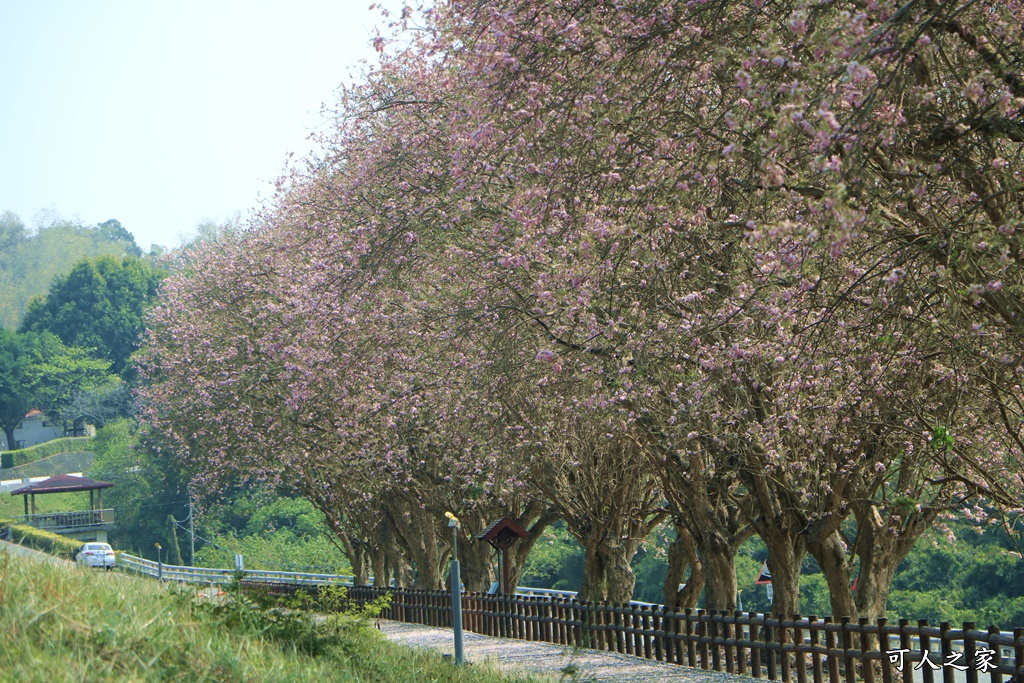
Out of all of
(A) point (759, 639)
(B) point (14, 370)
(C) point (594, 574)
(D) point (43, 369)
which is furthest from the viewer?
(B) point (14, 370)

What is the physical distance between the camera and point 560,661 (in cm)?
1611

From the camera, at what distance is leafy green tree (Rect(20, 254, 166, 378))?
3826 inches

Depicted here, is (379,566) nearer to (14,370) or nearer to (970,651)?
(970,651)

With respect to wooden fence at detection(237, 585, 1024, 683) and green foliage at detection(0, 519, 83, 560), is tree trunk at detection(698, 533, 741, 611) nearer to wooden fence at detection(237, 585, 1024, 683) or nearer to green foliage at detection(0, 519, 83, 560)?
wooden fence at detection(237, 585, 1024, 683)

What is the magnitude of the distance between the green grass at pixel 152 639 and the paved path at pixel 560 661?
2.37 m

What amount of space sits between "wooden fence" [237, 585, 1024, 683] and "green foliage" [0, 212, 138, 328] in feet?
498

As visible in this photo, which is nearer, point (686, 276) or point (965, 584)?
point (686, 276)

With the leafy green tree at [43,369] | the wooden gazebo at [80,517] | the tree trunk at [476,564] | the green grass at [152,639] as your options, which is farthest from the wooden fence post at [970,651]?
the leafy green tree at [43,369]

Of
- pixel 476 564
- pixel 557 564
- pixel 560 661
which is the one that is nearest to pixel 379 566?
pixel 476 564

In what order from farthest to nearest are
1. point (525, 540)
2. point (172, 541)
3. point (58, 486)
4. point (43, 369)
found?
1. point (43, 369)
2. point (172, 541)
3. point (58, 486)
4. point (525, 540)

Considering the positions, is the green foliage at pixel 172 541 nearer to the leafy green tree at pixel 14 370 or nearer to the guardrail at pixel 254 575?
the guardrail at pixel 254 575

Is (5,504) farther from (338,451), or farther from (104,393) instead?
(338,451)

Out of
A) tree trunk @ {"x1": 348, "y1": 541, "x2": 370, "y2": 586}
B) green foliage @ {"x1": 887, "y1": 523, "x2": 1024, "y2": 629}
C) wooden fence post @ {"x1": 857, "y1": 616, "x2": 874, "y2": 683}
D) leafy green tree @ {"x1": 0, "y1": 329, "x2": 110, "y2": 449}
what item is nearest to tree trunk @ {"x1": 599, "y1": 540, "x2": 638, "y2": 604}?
wooden fence post @ {"x1": 857, "y1": 616, "x2": 874, "y2": 683}

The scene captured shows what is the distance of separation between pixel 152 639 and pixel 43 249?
190 m
